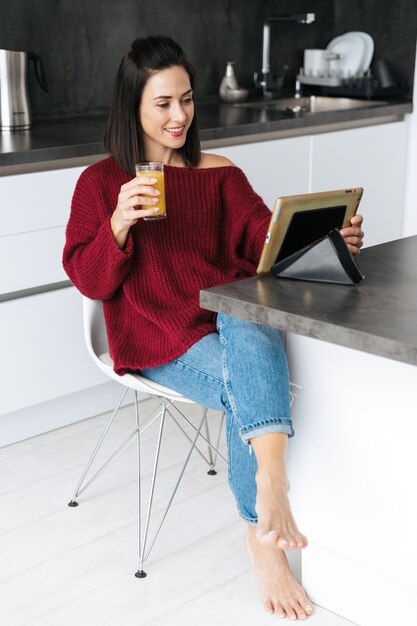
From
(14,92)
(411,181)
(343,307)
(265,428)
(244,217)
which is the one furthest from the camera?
(411,181)

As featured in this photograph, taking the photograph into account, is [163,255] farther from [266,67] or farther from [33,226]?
[266,67]

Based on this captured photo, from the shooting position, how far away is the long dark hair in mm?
2100

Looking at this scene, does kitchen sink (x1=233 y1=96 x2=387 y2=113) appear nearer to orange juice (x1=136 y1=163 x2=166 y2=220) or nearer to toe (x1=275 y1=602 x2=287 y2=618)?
orange juice (x1=136 y1=163 x2=166 y2=220)

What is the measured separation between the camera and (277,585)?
76.9 inches

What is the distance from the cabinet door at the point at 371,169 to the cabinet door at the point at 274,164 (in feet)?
0.23

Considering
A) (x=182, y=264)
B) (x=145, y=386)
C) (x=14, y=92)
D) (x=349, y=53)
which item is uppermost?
(x=349, y=53)

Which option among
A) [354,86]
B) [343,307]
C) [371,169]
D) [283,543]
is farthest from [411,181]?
[283,543]

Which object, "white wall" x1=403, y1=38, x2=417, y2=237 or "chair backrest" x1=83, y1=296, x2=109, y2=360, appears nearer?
"chair backrest" x1=83, y1=296, x2=109, y2=360

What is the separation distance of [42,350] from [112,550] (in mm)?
751

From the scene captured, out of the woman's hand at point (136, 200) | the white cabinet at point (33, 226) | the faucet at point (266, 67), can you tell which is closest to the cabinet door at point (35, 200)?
the white cabinet at point (33, 226)

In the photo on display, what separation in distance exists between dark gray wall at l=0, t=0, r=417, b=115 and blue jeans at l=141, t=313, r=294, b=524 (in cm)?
165

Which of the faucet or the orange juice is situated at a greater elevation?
the faucet

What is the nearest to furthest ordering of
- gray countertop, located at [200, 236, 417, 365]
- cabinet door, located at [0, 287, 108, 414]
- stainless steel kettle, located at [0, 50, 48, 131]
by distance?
1. gray countertop, located at [200, 236, 417, 365]
2. cabinet door, located at [0, 287, 108, 414]
3. stainless steel kettle, located at [0, 50, 48, 131]

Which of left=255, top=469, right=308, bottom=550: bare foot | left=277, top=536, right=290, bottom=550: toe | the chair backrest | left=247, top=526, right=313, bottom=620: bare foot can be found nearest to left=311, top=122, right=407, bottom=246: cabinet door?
the chair backrest
